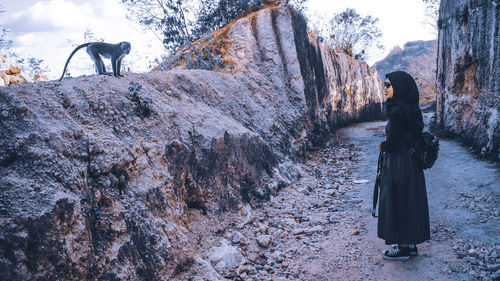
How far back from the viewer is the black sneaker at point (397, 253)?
316cm

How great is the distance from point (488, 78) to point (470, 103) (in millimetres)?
1603

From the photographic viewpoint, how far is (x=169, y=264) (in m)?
2.77

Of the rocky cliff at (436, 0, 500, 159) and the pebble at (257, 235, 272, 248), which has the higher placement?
the rocky cliff at (436, 0, 500, 159)

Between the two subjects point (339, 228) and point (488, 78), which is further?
point (488, 78)

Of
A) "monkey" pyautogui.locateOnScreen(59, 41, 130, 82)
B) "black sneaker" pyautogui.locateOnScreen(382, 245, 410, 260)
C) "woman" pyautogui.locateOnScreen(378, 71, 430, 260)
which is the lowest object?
"black sneaker" pyautogui.locateOnScreen(382, 245, 410, 260)

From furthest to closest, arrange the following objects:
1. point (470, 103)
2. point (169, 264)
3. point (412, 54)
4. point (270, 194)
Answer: point (412, 54)
point (470, 103)
point (270, 194)
point (169, 264)

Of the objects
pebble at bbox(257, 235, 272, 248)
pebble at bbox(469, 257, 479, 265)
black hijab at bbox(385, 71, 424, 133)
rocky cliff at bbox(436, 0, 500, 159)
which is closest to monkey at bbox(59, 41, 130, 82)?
pebble at bbox(257, 235, 272, 248)

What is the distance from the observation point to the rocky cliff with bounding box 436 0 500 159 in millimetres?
6223

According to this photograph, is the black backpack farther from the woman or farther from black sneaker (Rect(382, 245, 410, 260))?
black sneaker (Rect(382, 245, 410, 260))

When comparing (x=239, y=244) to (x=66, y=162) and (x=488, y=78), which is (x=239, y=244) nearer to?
(x=66, y=162)

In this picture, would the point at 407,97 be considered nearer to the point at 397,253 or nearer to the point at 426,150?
the point at 426,150

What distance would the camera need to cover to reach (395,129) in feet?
9.93

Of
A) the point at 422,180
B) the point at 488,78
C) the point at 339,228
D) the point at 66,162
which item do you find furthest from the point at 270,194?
the point at 488,78

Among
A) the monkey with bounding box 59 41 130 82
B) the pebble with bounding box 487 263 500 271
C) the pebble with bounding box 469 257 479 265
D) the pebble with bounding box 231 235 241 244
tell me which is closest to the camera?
the pebble with bounding box 487 263 500 271
